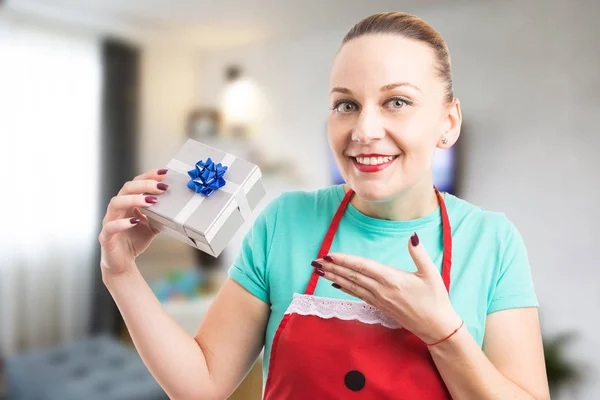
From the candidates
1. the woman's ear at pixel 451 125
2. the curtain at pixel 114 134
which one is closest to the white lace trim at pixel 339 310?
the woman's ear at pixel 451 125

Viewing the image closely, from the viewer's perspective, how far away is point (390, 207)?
70 centimetres

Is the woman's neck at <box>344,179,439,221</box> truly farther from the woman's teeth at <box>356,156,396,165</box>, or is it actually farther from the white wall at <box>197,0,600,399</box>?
the white wall at <box>197,0,600,399</box>

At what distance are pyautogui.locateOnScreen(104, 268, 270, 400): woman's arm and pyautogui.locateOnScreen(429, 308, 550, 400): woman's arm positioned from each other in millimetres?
248

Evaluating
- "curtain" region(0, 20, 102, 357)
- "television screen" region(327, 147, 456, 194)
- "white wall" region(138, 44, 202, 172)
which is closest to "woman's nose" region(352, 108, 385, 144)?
"television screen" region(327, 147, 456, 194)

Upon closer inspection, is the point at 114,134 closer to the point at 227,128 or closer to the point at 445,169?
the point at 227,128

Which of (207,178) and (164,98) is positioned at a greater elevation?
(207,178)

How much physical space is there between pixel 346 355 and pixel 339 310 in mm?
55

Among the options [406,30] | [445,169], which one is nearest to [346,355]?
[406,30]

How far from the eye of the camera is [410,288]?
56 centimetres

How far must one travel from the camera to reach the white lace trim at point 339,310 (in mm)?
653

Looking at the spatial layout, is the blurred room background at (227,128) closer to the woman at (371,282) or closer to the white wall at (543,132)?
the white wall at (543,132)

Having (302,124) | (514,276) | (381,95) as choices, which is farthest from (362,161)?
(302,124)

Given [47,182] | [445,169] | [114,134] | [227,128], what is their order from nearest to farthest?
1. [445,169]
2. [47,182]
3. [114,134]
4. [227,128]

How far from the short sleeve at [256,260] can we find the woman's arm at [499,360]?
24 centimetres
